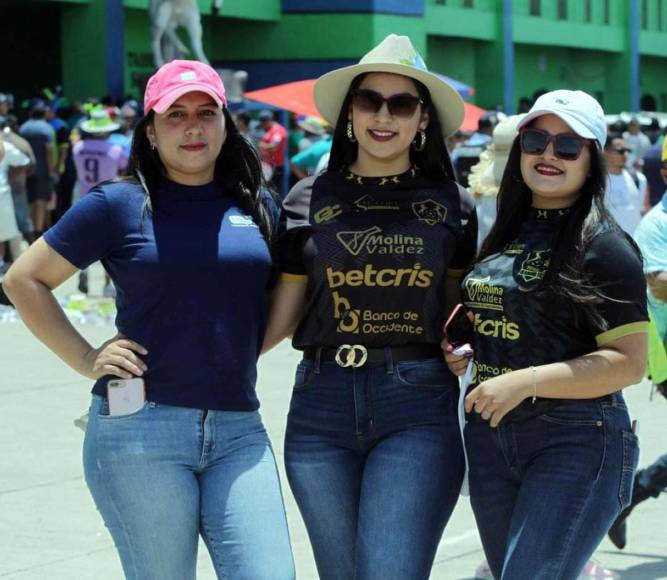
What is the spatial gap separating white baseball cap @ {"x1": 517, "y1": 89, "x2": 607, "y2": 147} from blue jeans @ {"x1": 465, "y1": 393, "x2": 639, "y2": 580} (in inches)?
27.7

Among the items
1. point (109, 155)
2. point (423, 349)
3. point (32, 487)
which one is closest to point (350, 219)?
point (423, 349)

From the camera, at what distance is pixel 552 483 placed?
12.7 feet

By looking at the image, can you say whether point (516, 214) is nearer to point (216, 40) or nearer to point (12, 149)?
point (12, 149)

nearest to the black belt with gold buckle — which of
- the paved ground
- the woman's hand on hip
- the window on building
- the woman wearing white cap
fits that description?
the woman wearing white cap

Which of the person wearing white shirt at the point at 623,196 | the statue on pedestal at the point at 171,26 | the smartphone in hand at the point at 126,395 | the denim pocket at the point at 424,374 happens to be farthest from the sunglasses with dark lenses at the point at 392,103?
the statue on pedestal at the point at 171,26

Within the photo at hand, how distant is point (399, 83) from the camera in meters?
4.26

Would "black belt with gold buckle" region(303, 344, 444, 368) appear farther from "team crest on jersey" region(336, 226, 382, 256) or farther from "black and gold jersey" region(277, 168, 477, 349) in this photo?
"team crest on jersey" region(336, 226, 382, 256)

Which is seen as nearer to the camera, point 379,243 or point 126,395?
point 126,395

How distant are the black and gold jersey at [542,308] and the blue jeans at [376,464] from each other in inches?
7.4

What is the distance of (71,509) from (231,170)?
332 centimetres

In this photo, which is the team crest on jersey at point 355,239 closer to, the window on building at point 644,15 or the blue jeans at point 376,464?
the blue jeans at point 376,464

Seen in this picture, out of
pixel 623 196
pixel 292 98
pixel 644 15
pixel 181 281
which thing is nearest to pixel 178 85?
pixel 181 281

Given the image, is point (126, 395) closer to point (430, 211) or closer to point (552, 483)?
point (430, 211)

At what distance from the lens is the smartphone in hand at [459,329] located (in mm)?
4066
